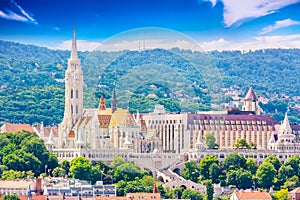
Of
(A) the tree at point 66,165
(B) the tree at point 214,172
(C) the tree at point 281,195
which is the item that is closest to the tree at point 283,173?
(B) the tree at point 214,172

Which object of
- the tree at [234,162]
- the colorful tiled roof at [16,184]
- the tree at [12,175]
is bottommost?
the colorful tiled roof at [16,184]

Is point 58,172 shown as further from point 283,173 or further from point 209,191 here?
point 283,173

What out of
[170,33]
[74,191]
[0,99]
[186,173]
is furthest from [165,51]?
[0,99]

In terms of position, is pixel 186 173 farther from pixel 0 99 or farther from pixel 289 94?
pixel 289 94

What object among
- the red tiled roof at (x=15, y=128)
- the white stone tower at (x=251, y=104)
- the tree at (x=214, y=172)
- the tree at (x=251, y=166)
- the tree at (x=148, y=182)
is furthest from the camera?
the white stone tower at (x=251, y=104)

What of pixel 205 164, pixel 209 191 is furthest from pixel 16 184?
pixel 205 164

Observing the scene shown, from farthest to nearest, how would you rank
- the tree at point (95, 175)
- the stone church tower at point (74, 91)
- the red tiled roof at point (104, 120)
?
the stone church tower at point (74, 91) < the red tiled roof at point (104, 120) < the tree at point (95, 175)

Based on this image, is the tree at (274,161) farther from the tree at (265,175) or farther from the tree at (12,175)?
the tree at (12,175)

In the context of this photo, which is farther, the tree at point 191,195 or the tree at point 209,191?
the tree at point 209,191
